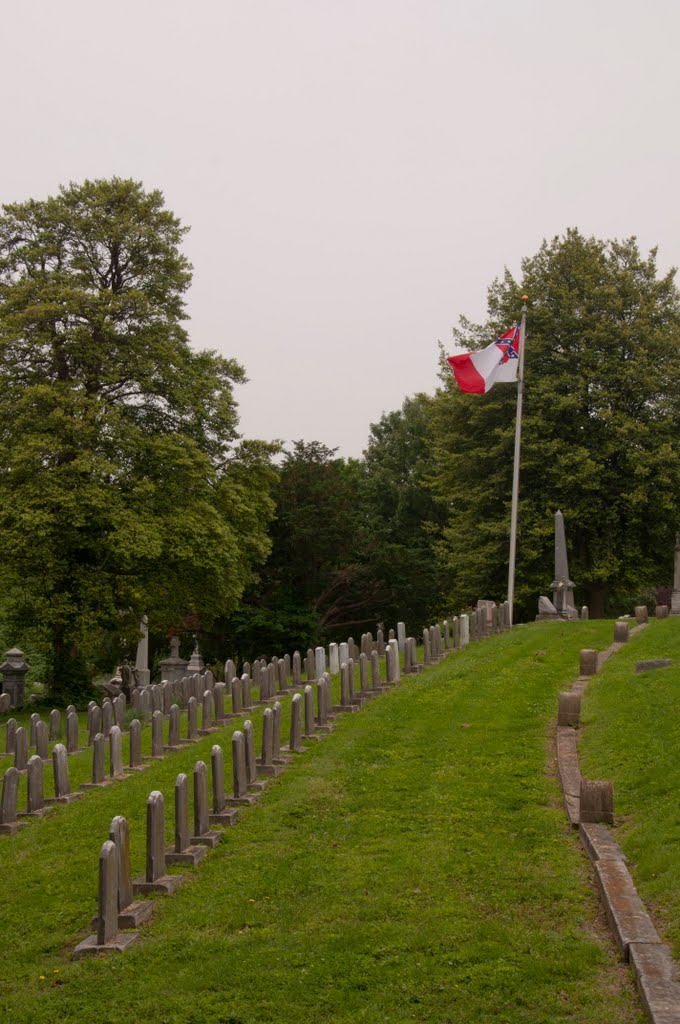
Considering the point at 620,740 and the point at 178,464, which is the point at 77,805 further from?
the point at 178,464

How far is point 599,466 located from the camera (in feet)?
114

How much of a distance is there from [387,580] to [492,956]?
36954mm

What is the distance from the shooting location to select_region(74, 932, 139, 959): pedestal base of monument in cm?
809

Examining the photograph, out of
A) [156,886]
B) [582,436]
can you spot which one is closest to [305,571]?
[582,436]

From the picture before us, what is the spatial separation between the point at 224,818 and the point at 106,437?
710 inches

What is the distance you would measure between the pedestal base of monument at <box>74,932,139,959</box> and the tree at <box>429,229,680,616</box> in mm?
27705

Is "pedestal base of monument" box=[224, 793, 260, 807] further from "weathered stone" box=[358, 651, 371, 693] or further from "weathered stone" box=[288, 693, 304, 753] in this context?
"weathered stone" box=[358, 651, 371, 693]

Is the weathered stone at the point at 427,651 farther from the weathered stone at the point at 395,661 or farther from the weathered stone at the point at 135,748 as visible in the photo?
the weathered stone at the point at 135,748

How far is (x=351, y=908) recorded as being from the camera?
8.59m

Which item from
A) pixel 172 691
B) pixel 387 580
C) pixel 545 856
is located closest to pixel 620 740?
pixel 545 856

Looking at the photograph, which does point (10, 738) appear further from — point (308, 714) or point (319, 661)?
point (319, 661)

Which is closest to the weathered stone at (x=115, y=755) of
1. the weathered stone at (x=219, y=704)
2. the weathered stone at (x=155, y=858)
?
the weathered stone at (x=219, y=704)

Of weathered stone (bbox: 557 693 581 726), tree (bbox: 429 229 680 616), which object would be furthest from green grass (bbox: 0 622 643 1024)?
tree (bbox: 429 229 680 616)

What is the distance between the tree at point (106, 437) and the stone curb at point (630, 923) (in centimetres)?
1791
